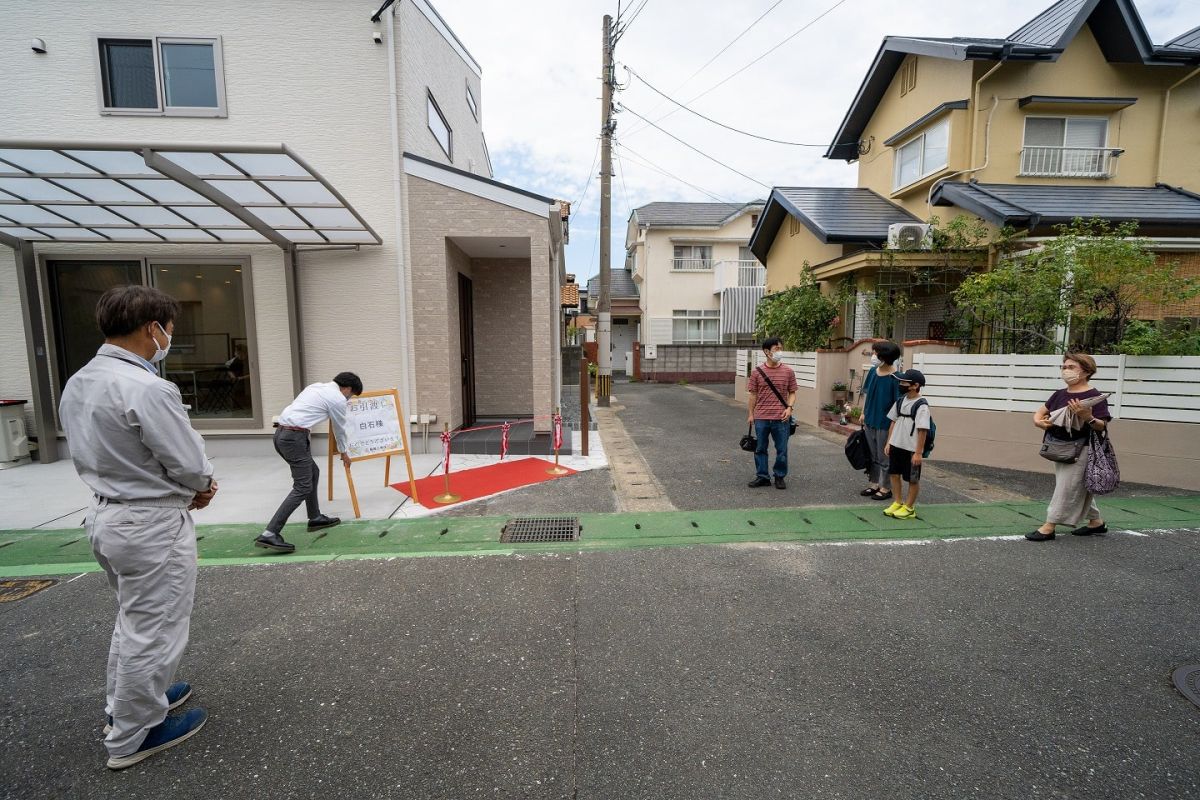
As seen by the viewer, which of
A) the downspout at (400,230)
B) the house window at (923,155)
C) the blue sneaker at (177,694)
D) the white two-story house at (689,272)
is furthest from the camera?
the white two-story house at (689,272)

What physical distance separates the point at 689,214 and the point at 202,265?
61.1 ft

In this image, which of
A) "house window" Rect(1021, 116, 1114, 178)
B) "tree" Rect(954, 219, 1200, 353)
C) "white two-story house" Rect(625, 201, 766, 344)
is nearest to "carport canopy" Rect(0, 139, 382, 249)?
"tree" Rect(954, 219, 1200, 353)

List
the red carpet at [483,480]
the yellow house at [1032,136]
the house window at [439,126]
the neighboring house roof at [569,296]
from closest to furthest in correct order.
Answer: the red carpet at [483,480], the house window at [439,126], the yellow house at [1032,136], the neighboring house roof at [569,296]

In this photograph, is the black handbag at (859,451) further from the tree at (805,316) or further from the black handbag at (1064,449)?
the tree at (805,316)

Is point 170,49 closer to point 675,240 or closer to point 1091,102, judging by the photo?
point 1091,102

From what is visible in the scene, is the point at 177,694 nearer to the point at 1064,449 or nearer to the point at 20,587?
the point at 20,587

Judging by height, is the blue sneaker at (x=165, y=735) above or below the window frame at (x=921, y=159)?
below

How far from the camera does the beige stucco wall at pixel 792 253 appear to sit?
12.6 m

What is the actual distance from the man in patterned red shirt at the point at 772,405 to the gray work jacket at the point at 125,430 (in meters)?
5.02

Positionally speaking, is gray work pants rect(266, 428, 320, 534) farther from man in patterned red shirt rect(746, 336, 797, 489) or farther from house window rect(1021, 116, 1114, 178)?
house window rect(1021, 116, 1114, 178)

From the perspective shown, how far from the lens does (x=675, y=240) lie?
22141 millimetres

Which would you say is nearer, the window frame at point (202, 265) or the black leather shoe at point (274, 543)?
the black leather shoe at point (274, 543)

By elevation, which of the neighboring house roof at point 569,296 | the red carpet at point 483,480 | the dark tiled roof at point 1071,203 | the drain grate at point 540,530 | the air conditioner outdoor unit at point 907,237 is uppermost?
the dark tiled roof at point 1071,203

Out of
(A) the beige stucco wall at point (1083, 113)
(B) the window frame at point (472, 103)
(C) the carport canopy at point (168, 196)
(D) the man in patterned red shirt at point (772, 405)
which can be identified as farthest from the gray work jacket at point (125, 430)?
(A) the beige stucco wall at point (1083, 113)
